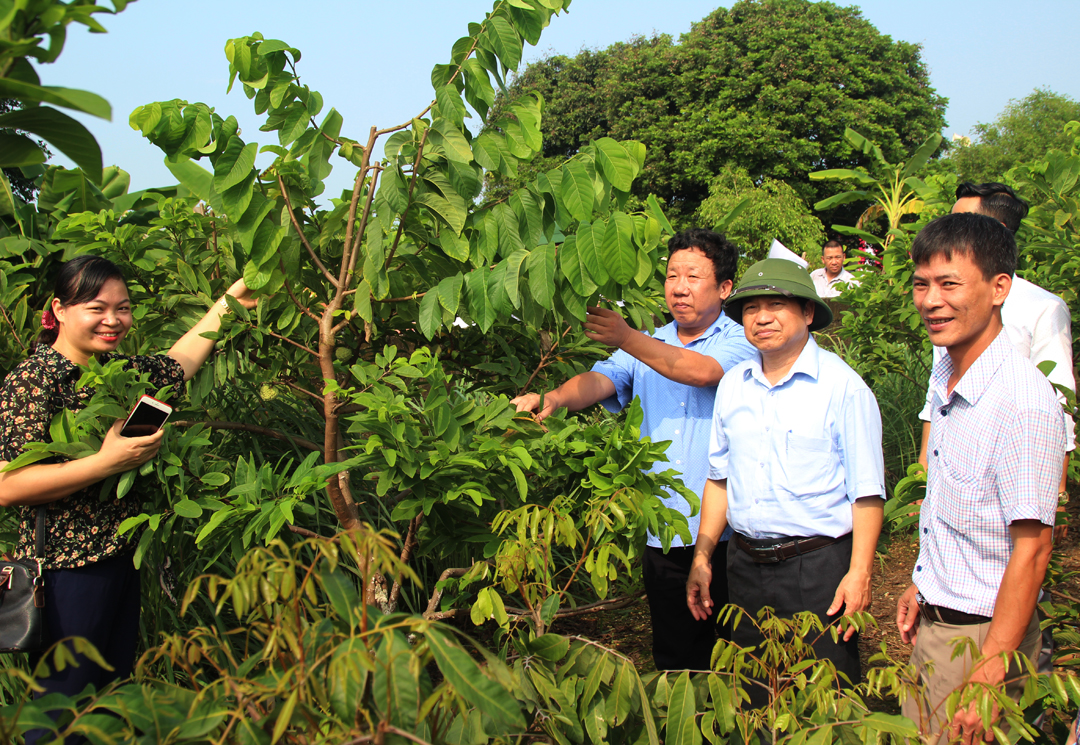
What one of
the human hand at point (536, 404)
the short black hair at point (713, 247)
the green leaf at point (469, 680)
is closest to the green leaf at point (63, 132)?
the green leaf at point (469, 680)

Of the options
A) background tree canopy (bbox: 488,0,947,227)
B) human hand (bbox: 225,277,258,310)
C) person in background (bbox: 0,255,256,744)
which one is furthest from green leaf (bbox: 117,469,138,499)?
background tree canopy (bbox: 488,0,947,227)

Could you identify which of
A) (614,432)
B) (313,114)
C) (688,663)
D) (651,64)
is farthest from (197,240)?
(651,64)

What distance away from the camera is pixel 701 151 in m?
25.1

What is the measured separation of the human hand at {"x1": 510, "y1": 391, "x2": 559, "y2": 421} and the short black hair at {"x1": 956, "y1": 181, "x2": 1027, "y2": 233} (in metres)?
1.70

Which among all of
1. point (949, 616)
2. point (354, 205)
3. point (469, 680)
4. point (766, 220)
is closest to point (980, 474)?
point (949, 616)

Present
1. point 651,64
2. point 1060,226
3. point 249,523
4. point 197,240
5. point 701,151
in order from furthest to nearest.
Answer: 1. point 651,64
2. point 701,151
3. point 1060,226
4. point 197,240
5. point 249,523

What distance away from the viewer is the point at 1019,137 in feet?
125

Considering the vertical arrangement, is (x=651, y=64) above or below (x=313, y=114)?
above

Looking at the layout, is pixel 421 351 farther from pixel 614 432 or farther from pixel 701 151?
pixel 701 151

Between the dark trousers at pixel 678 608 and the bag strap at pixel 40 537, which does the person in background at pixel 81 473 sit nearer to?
the bag strap at pixel 40 537

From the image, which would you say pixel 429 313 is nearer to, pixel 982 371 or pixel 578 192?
pixel 578 192

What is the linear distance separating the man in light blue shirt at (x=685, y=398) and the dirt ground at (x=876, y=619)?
1.73 ft

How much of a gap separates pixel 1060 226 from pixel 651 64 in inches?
1026

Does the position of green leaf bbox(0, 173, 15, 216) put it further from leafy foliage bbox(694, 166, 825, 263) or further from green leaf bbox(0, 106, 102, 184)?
leafy foliage bbox(694, 166, 825, 263)
